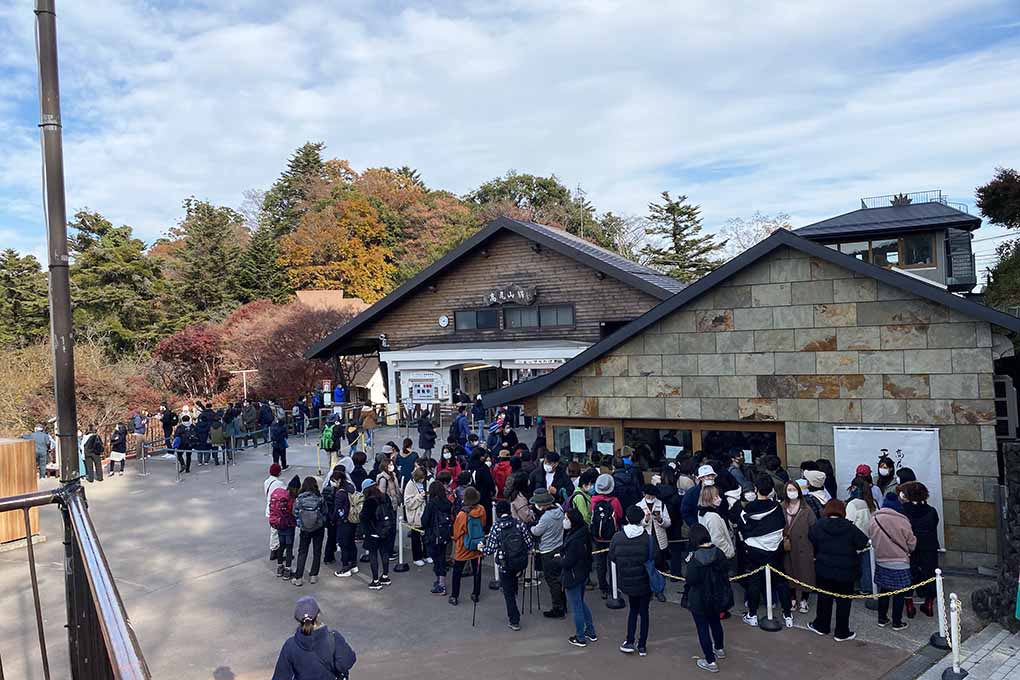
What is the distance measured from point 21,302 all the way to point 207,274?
10414 millimetres

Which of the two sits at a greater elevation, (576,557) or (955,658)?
(576,557)

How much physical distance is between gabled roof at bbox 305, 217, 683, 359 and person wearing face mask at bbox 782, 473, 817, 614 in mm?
12837

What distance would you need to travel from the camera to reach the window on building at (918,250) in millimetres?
23312

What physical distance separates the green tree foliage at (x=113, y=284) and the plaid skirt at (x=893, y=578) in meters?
41.4

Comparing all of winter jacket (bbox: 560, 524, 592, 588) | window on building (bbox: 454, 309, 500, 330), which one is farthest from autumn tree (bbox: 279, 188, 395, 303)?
winter jacket (bbox: 560, 524, 592, 588)

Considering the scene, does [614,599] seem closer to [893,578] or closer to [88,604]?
[893,578]

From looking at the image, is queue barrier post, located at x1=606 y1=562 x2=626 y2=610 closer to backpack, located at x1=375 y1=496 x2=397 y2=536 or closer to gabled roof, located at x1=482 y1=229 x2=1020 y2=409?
backpack, located at x1=375 y1=496 x2=397 y2=536

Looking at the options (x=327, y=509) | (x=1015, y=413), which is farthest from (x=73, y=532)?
(x=1015, y=413)

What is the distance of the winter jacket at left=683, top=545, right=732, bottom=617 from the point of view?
25.6 ft

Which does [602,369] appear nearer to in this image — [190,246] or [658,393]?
[658,393]

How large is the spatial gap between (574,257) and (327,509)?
46.5 feet

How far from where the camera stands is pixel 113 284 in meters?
42.2

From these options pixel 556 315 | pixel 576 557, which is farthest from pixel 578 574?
pixel 556 315

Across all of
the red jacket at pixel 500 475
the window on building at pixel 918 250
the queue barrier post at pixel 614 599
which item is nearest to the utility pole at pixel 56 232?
the queue barrier post at pixel 614 599
